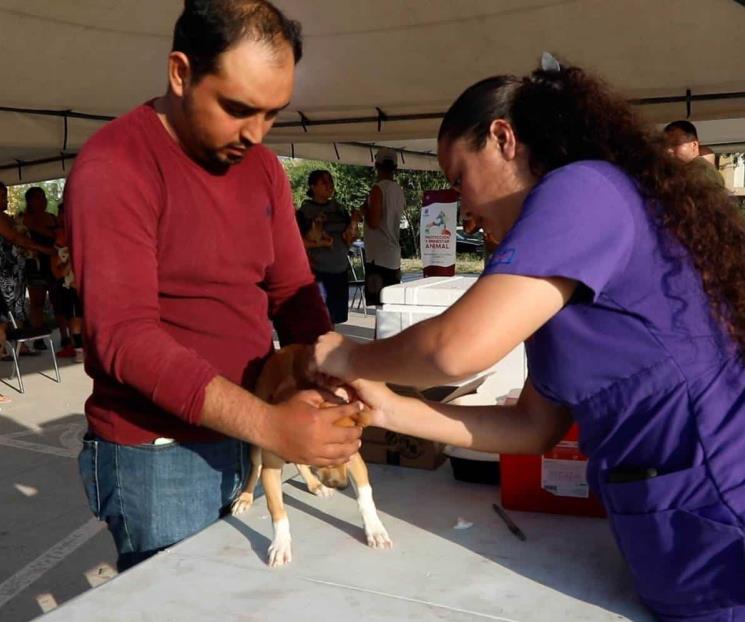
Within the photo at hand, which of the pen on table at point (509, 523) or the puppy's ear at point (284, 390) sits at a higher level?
the puppy's ear at point (284, 390)

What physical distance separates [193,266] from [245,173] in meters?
0.27

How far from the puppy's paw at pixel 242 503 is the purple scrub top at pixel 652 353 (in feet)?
3.05

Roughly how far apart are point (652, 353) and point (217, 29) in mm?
900

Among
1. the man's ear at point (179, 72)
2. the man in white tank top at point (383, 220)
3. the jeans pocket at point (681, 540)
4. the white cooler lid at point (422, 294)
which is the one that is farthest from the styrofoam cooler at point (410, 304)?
the man in white tank top at point (383, 220)

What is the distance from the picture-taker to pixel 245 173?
5.22 feet

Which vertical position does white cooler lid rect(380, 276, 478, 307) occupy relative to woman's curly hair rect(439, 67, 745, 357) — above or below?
below

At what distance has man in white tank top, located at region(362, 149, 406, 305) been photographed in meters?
7.58

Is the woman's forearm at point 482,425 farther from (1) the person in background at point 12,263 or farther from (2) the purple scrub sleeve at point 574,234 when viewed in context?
(1) the person in background at point 12,263

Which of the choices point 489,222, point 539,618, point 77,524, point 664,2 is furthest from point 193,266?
point 664,2

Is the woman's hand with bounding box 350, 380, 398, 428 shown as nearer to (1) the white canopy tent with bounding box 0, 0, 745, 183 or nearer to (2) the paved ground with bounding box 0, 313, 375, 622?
(2) the paved ground with bounding box 0, 313, 375, 622

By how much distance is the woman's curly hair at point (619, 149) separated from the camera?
1061 millimetres

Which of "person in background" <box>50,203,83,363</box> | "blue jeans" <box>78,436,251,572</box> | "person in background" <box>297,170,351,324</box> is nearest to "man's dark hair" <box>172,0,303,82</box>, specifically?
"blue jeans" <box>78,436,251,572</box>

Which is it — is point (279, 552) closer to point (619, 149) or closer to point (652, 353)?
point (652, 353)

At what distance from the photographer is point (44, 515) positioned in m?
3.88
